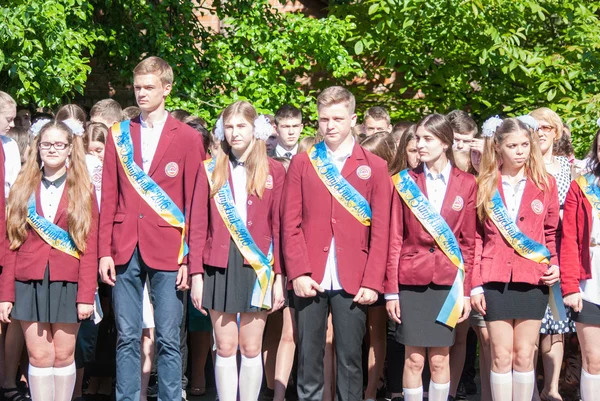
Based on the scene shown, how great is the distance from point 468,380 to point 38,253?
3.42 metres

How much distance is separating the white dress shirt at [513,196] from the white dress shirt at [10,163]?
125 inches

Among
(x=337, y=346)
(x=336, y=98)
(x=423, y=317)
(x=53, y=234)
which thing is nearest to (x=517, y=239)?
(x=423, y=317)

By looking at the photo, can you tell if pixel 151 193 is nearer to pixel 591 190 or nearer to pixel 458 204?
pixel 458 204

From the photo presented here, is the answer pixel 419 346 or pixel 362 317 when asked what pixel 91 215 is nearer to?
pixel 362 317

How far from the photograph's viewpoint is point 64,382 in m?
6.01

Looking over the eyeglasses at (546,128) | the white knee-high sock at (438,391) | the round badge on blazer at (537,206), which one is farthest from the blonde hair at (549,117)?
the white knee-high sock at (438,391)

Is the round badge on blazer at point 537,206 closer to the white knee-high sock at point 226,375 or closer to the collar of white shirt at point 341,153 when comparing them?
the collar of white shirt at point 341,153

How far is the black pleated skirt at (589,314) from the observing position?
5.87 metres

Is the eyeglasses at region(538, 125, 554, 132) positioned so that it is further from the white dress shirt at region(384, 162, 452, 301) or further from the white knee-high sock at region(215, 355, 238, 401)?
the white knee-high sock at region(215, 355, 238, 401)

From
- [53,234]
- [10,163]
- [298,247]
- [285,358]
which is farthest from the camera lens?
[10,163]

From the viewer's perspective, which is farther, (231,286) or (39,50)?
(39,50)

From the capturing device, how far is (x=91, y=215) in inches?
237

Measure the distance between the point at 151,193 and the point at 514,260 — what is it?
2.23m

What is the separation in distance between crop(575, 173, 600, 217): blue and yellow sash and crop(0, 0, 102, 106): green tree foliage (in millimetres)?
4298
